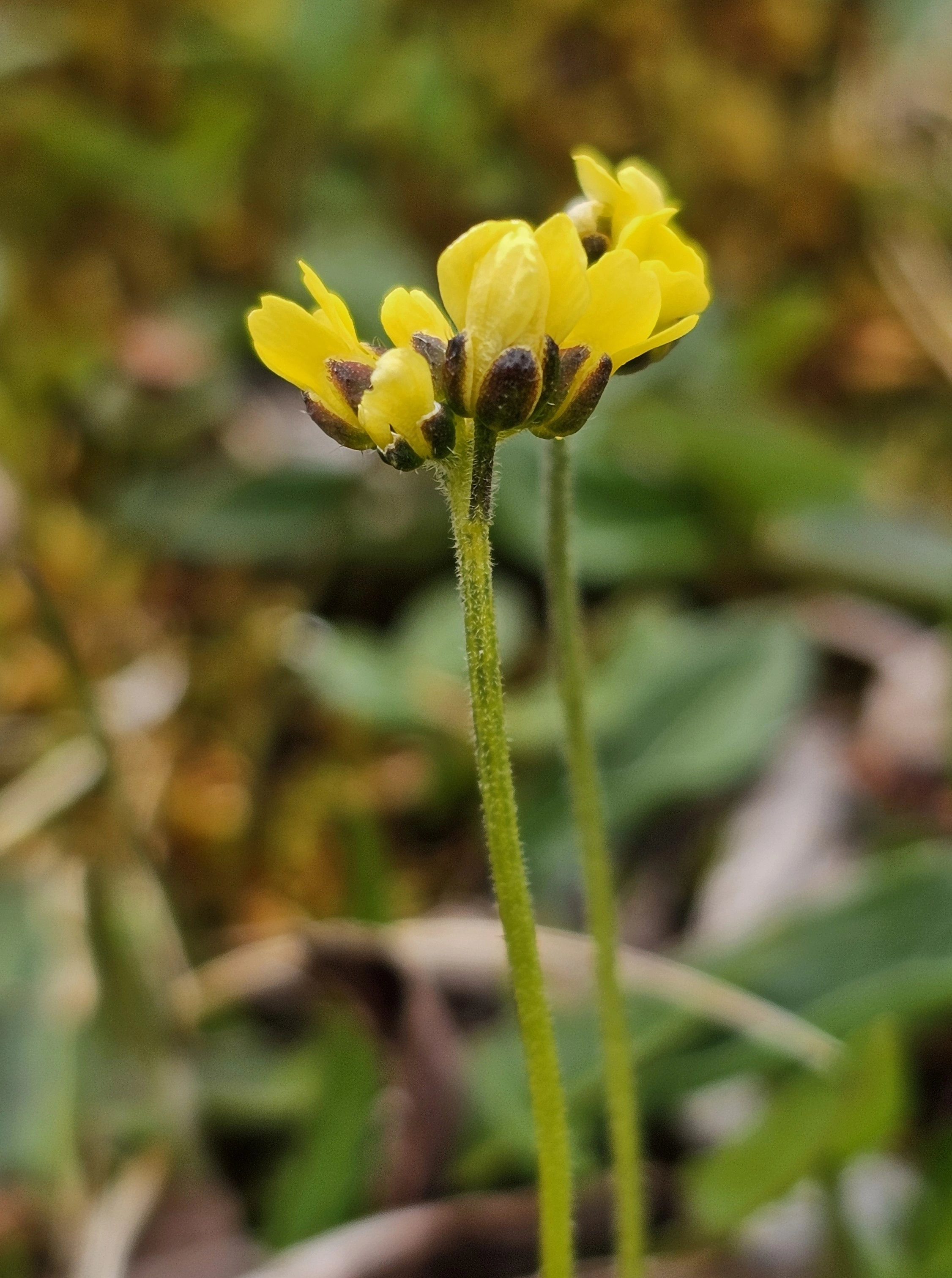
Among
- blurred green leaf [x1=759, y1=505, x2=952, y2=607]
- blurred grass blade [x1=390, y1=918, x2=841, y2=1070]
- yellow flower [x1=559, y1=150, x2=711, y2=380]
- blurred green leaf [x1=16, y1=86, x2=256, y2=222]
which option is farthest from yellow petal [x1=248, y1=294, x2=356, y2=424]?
blurred green leaf [x1=16, y1=86, x2=256, y2=222]

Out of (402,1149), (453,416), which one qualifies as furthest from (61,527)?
(453,416)

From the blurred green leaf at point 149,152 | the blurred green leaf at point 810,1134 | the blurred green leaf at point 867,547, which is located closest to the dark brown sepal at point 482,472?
the blurred green leaf at point 810,1134

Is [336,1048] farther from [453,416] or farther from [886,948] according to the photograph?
[453,416]

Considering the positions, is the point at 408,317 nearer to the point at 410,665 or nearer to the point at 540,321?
the point at 540,321

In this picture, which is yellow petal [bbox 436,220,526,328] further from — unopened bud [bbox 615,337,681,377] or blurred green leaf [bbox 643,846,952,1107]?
blurred green leaf [bbox 643,846,952,1107]

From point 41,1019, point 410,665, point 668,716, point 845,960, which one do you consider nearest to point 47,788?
point 41,1019

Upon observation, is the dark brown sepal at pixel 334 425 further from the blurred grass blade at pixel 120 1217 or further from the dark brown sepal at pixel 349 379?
the blurred grass blade at pixel 120 1217

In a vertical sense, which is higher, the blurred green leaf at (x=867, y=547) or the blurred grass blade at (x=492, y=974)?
the blurred green leaf at (x=867, y=547)

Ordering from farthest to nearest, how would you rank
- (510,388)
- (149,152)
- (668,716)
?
1. (149,152)
2. (668,716)
3. (510,388)
